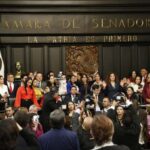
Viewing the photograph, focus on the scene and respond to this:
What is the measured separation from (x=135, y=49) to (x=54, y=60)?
2836 mm

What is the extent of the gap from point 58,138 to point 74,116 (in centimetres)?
279

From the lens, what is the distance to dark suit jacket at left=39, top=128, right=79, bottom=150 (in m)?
5.41

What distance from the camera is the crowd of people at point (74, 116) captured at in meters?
4.00

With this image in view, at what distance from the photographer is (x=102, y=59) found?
16812mm

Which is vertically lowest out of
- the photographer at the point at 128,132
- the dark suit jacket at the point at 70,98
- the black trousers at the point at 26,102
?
the photographer at the point at 128,132

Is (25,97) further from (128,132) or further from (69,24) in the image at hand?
(69,24)

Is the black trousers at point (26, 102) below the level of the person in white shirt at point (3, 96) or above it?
below

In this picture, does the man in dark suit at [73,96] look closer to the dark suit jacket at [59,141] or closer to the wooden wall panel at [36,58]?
the wooden wall panel at [36,58]

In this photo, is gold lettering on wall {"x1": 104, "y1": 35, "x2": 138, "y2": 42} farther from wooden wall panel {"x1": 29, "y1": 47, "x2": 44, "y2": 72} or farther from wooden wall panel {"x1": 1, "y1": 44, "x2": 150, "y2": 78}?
wooden wall panel {"x1": 29, "y1": 47, "x2": 44, "y2": 72}

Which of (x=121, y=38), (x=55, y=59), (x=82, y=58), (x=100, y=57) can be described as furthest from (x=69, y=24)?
(x=121, y=38)

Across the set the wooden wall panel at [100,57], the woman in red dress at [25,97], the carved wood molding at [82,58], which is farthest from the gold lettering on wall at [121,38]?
the woman in red dress at [25,97]

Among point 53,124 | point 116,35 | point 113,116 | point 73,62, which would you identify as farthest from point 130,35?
point 53,124

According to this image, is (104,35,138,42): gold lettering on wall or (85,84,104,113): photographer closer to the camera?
(85,84,104,113): photographer

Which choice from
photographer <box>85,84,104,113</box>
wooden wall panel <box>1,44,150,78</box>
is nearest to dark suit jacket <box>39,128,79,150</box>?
photographer <box>85,84,104,113</box>
